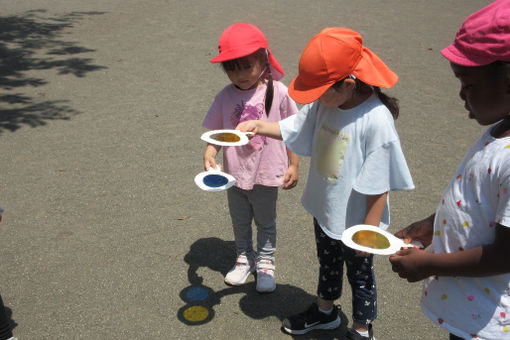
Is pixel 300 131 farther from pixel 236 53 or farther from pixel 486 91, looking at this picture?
pixel 486 91

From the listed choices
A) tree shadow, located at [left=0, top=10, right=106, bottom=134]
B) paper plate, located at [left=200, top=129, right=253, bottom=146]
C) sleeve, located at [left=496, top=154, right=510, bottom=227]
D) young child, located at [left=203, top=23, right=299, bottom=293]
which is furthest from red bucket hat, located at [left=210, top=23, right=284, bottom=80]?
tree shadow, located at [left=0, top=10, right=106, bottom=134]

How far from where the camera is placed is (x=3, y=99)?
570 centimetres

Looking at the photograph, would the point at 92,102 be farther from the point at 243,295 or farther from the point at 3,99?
the point at 243,295

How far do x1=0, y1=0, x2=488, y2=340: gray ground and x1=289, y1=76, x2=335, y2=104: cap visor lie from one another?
1.34m

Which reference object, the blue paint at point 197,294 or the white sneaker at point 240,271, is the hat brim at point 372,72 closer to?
the white sneaker at point 240,271

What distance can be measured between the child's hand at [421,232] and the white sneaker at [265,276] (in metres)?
1.20

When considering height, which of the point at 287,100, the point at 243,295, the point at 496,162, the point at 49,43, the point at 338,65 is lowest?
the point at 243,295

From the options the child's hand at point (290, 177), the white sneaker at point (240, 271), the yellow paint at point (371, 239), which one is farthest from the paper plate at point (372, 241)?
the white sneaker at point (240, 271)

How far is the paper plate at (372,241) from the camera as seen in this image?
5.31ft

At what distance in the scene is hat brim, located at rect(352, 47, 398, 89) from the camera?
5.92 feet

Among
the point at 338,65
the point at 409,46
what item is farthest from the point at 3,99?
the point at 409,46

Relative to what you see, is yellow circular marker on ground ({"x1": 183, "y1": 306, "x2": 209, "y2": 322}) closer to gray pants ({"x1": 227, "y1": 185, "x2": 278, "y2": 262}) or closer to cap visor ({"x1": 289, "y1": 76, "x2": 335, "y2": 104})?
gray pants ({"x1": 227, "y1": 185, "x2": 278, "y2": 262})

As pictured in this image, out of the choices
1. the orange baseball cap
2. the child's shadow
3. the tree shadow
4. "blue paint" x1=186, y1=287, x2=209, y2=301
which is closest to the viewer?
the orange baseball cap

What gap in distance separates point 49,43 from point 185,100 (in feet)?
12.1
